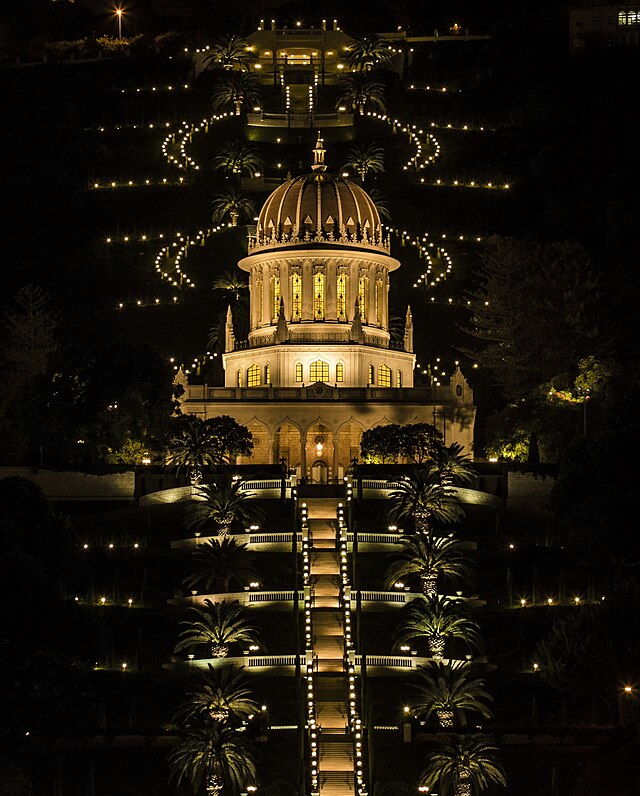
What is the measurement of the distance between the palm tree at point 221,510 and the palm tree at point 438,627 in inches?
548

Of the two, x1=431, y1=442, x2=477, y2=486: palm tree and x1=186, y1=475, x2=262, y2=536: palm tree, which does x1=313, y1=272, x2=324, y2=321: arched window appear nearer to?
x1=431, y1=442, x2=477, y2=486: palm tree

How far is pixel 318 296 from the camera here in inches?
5595

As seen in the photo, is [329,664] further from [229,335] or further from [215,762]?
[229,335]

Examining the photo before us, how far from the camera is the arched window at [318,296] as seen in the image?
5576 inches

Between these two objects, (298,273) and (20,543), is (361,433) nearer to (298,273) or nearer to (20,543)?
(298,273)

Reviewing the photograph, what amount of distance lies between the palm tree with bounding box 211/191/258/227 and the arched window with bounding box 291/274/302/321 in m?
27.2

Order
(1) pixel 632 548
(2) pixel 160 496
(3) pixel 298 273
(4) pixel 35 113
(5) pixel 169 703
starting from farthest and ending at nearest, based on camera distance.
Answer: (4) pixel 35 113 < (3) pixel 298 273 < (2) pixel 160 496 < (1) pixel 632 548 < (5) pixel 169 703

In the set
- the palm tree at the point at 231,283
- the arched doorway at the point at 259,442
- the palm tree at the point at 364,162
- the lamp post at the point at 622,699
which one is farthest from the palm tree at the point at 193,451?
the palm tree at the point at 364,162

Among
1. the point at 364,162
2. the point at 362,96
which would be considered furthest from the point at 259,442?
the point at 362,96

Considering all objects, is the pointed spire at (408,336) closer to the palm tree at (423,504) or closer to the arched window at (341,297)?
the arched window at (341,297)

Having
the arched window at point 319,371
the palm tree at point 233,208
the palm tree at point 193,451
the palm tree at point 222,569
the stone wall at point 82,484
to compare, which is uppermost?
the palm tree at point 233,208

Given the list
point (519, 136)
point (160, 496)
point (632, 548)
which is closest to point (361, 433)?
point (160, 496)

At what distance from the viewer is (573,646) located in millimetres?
90562

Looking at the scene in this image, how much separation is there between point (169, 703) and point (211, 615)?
5.45 metres
